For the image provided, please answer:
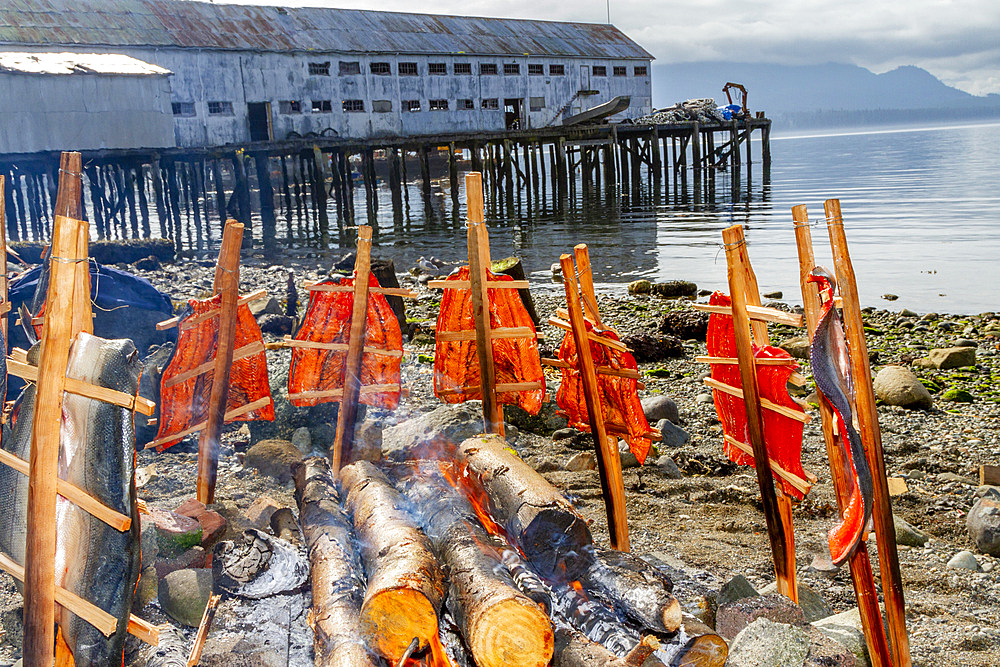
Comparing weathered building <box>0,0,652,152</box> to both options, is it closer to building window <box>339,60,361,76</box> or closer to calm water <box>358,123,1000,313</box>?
building window <box>339,60,361,76</box>

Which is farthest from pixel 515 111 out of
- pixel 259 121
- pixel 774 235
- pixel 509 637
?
pixel 509 637

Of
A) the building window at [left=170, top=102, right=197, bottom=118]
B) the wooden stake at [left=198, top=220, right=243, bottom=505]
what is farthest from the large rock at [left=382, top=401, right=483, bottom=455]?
the building window at [left=170, top=102, right=197, bottom=118]

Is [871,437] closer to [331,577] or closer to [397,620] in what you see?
[397,620]

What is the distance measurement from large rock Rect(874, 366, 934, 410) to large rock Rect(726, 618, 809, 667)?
525cm

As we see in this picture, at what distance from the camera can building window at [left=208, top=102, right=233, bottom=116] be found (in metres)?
27.7

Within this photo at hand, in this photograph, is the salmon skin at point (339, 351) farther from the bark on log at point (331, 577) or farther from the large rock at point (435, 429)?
the bark on log at point (331, 577)

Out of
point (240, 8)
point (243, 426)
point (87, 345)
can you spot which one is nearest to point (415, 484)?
point (87, 345)

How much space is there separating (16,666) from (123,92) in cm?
2355

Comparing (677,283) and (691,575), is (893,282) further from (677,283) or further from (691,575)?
(691,575)

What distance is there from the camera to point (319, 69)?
1180 inches

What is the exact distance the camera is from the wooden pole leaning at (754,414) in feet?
13.1

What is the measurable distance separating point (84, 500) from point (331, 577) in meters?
1.12

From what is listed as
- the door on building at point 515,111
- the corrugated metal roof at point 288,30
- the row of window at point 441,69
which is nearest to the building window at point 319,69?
the row of window at point 441,69

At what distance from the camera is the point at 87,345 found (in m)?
3.00
